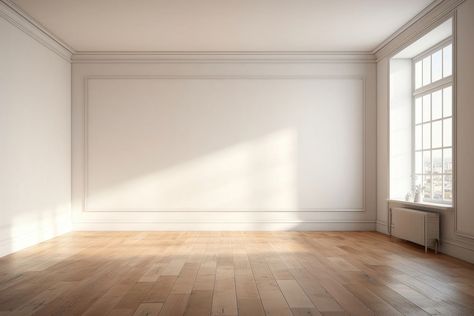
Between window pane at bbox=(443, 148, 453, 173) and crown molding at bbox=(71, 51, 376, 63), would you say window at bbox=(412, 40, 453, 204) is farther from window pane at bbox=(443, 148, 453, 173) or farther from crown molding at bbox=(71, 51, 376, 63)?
crown molding at bbox=(71, 51, 376, 63)

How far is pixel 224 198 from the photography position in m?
7.43

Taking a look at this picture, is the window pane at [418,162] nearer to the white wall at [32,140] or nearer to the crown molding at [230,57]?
the crown molding at [230,57]

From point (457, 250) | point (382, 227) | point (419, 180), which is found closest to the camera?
point (457, 250)

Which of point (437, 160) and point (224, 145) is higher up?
point (224, 145)

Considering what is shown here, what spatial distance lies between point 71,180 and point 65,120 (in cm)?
101

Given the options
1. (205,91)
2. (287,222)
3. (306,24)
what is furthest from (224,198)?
(306,24)

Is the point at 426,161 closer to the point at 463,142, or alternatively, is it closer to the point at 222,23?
the point at 463,142

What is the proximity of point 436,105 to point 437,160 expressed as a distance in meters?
0.75

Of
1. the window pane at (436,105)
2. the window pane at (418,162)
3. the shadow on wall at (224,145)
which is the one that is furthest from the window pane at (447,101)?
the shadow on wall at (224,145)

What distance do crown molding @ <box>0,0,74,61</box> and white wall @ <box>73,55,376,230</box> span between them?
486 mm

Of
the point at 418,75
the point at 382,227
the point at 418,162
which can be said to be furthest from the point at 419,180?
the point at 418,75

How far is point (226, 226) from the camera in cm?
739

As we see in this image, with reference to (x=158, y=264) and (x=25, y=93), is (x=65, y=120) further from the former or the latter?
(x=158, y=264)

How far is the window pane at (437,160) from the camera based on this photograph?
19.1ft
